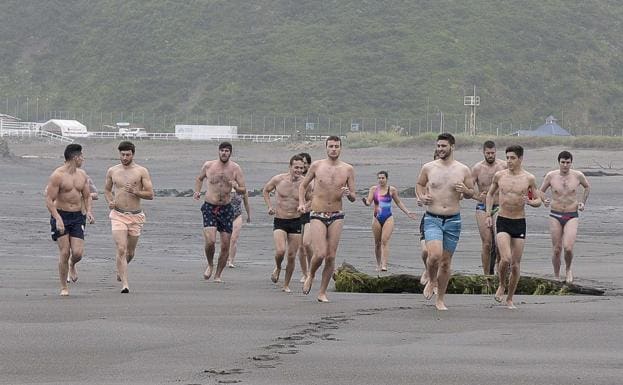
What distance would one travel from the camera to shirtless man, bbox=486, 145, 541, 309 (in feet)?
44.6

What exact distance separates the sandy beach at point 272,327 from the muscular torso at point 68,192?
0.95m

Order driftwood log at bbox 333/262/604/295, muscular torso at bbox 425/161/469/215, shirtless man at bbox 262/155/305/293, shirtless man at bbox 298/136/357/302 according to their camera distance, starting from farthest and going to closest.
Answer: shirtless man at bbox 262/155/305/293, driftwood log at bbox 333/262/604/295, shirtless man at bbox 298/136/357/302, muscular torso at bbox 425/161/469/215

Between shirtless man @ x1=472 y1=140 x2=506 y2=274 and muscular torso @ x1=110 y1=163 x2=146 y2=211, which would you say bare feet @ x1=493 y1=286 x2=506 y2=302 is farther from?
muscular torso @ x1=110 y1=163 x2=146 y2=211

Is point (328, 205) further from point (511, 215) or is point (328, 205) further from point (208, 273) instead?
point (208, 273)

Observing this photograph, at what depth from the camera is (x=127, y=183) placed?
1511 centimetres

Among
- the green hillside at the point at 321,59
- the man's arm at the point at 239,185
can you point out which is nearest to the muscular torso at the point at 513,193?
the man's arm at the point at 239,185

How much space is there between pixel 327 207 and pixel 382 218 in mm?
5330

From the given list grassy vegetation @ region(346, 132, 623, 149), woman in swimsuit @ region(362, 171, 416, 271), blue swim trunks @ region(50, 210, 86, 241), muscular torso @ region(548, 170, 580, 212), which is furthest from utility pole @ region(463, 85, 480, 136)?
blue swim trunks @ region(50, 210, 86, 241)

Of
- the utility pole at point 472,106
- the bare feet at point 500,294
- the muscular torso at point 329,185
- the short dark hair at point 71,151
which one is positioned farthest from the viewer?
the utility pole at point 472,106

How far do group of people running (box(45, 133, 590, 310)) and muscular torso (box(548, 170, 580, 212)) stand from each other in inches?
0.5

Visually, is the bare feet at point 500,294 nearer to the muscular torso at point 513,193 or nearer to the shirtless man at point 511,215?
the shirtless man at point 511,215

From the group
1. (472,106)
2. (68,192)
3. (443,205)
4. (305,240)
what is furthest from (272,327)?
(472,106)

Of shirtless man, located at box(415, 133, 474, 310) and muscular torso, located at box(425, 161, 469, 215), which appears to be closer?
shirtless man, located at box(415, 133, 474, 310)

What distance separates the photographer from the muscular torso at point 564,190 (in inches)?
672
